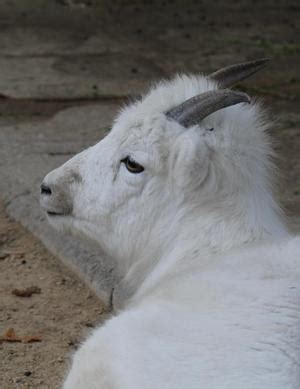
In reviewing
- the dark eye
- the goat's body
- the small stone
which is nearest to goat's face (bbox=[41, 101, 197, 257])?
the dark eye

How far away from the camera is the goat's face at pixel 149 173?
12.5 feet

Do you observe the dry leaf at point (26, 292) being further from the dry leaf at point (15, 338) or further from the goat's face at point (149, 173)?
the goat's face at point (149, 173)

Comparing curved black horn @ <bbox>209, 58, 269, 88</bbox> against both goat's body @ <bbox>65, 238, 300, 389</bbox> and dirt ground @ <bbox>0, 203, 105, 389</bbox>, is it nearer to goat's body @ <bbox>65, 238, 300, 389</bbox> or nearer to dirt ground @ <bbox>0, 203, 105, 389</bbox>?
goat's body @ <bbox>65, 238, 300, 389</bbox>

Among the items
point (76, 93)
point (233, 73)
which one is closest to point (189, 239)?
point (233, 73)

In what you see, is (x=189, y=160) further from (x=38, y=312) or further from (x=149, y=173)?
(x=38, y=312)

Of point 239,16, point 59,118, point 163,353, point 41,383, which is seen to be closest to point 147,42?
point 239,16

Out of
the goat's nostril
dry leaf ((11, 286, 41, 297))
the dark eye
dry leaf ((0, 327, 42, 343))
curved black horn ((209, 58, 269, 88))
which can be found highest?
curved black horn ((209, 58, 269, 88))

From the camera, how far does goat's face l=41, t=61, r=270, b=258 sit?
150 inches

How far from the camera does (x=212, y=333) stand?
321 centimetres

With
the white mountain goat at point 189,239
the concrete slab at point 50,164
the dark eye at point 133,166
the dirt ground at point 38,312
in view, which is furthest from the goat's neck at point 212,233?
the concrete slab at point 50,164

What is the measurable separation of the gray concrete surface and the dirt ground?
84 millimetres

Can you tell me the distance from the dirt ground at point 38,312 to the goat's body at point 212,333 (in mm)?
968

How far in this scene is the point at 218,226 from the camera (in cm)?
382

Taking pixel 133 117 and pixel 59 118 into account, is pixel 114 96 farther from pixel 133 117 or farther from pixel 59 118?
pixel 133 117
